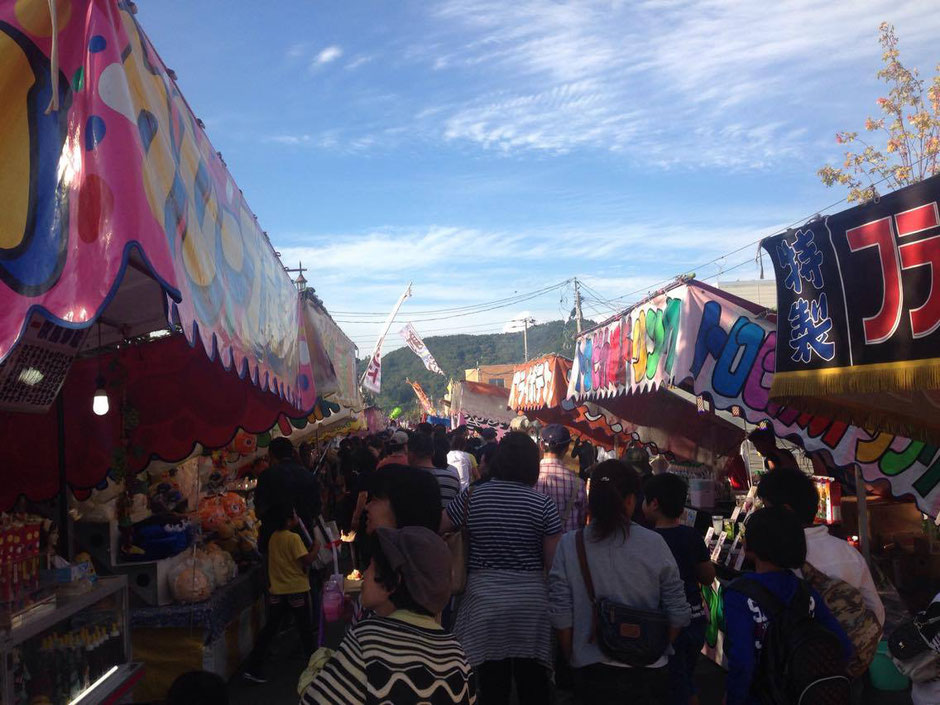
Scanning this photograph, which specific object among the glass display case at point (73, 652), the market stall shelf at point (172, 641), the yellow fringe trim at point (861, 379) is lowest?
the market stall shelf at point (172, 641)

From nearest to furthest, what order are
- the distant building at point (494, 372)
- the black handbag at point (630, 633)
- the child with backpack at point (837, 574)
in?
the child with backpack at point (837, 574) < the black handbag at point (630, 633) < the distant building at point (494, 372)

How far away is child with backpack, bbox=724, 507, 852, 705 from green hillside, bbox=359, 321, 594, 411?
95.6 meters

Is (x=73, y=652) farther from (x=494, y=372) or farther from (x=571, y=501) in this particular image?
(x=494, y=372)

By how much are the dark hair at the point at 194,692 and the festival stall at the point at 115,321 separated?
113 centimetres

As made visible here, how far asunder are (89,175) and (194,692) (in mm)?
1663

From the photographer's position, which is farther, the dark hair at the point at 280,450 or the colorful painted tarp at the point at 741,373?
the dark hair at the point at 280,450

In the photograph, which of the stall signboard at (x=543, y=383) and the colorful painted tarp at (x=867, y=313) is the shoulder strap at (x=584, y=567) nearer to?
the colorful painted tarp at (x=867, y=313)

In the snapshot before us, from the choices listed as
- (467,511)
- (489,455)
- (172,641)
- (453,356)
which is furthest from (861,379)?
(453,356)

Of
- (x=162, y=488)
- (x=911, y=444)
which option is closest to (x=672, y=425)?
(x=911, y=444)

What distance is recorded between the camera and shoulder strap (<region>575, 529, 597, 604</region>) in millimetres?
3926

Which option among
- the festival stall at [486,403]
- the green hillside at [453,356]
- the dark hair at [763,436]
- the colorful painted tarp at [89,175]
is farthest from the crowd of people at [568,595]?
the green hillside at [453,356]

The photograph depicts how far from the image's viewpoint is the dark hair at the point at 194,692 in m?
2.57

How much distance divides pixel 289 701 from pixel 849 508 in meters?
5.72

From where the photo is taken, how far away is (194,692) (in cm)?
258
